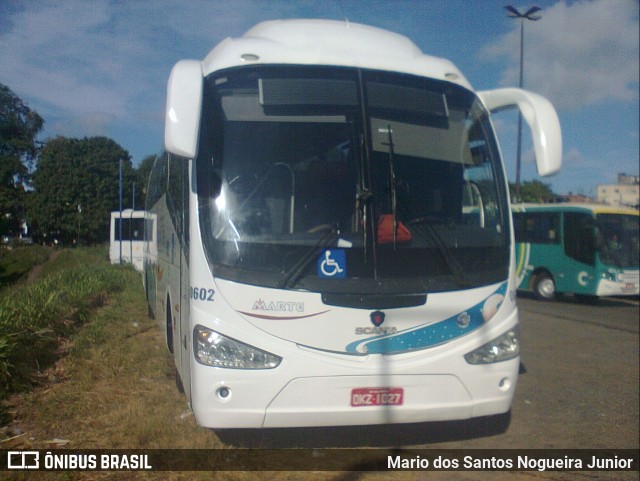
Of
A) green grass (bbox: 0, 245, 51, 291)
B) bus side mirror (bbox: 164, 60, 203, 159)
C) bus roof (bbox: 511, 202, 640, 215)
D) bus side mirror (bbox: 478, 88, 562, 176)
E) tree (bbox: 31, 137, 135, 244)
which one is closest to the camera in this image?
bus side mirror (bbox: 164, 60, 203, 159)

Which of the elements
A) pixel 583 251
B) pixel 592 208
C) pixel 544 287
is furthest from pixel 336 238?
pixel 544 287

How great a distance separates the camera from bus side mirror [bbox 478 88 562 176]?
500 cm

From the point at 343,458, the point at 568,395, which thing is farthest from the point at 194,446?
the point at 568,395

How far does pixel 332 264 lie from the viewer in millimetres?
4434

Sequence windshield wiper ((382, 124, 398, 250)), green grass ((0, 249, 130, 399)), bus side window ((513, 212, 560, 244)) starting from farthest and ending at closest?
bus side window ((513, 212, 560, 244)) → green grass ((0, 249, 130, 399)) → windshield wiper ((382, 124, 398, 250))

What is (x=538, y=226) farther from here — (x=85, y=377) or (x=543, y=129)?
(x=85, y=377)

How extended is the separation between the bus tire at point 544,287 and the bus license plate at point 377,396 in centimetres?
1577

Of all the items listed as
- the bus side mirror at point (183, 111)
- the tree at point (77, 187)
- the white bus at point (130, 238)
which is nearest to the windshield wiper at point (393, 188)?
the bus side mirror at point (183, 111)

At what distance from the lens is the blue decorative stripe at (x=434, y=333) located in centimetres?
448

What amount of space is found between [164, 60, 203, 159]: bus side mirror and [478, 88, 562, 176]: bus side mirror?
2.71 metres

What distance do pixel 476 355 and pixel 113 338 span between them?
5332 millimetres

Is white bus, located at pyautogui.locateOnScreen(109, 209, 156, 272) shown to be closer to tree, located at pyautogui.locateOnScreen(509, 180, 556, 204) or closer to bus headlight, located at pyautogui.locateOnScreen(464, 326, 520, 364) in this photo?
bus headlight, located at pyautogui.locateOnScreen(464, 326, 520, 364)

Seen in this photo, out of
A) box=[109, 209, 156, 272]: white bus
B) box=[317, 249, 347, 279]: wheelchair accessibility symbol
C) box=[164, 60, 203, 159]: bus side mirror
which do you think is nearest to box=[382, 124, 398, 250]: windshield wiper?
box=[317, 249, 347, 279]: wheelchair accessibility symbol

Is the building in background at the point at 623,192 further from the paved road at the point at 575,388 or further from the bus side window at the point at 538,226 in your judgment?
the paved road at the point at 575,388
